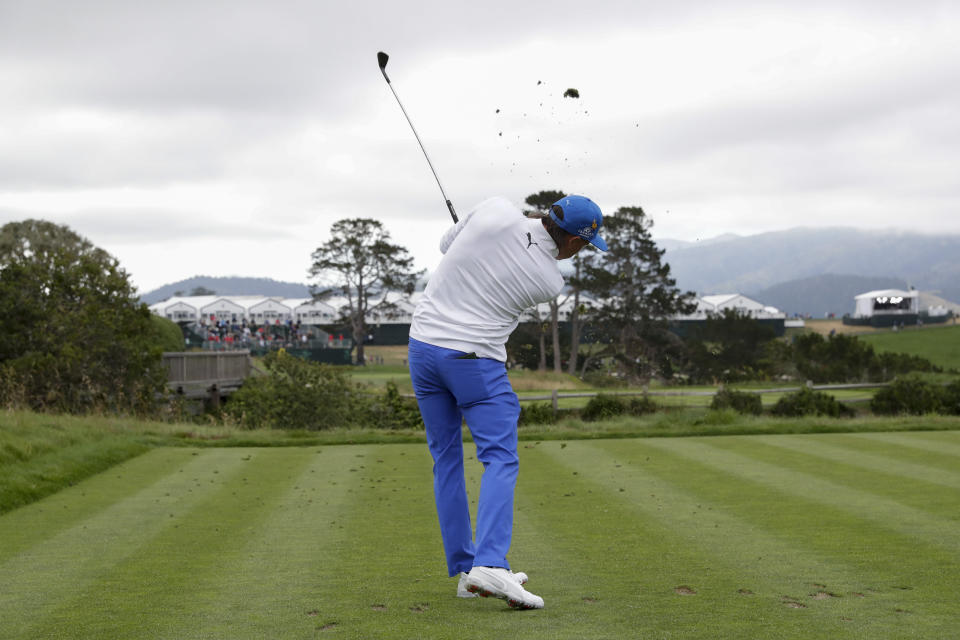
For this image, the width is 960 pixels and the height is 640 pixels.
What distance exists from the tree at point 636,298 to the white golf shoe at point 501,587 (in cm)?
5054

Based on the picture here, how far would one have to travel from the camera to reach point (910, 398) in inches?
923

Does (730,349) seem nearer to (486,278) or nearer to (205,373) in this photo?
(205,373)

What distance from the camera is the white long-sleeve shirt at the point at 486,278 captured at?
4.34 meters

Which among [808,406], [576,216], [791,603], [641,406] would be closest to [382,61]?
[576,216]

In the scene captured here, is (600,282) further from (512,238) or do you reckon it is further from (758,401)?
(512,238)

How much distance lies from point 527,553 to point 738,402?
62.9 ft

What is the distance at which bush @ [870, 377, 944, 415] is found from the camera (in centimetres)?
2300

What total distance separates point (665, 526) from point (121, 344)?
16.7 metres

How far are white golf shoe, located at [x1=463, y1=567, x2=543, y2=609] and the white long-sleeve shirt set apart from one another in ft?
3.13

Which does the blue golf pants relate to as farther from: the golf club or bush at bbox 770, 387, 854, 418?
bush at bbox 770, 387, 854, 418

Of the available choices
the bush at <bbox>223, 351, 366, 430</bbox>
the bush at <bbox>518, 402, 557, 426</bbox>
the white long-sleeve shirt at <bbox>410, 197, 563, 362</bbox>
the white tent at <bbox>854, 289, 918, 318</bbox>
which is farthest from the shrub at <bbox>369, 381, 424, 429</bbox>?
the white tent at <bbox>854, 289, 918, 318</bbox>

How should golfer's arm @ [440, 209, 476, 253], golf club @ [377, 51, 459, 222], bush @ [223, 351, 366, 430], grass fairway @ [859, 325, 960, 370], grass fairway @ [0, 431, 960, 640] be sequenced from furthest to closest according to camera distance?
1. grass fairway @ [859, 325, 960, 370]
2. bush @ [223, 351, 366, 430]
3. golf club @ [377, 51, 459, 222]
4. golfer's arm @ [440, 209, 476, 253]
5. grass fairway @ [0, 431, 960, 640]

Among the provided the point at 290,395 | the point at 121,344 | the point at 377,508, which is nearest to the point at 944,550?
the point at 377,508

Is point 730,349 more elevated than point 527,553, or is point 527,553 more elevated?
point 730,349
